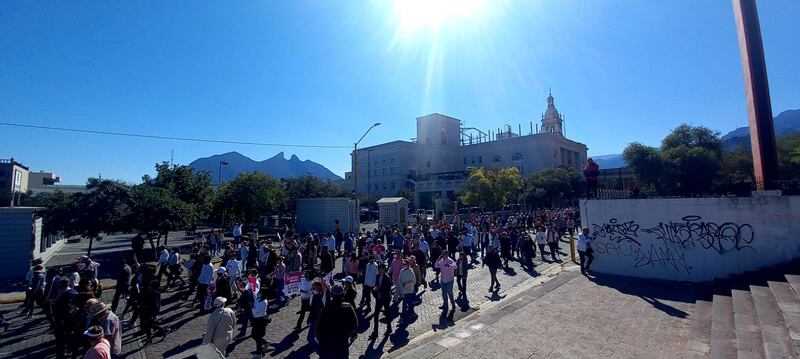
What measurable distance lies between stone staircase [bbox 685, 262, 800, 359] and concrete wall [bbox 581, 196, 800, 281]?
2.39 feet

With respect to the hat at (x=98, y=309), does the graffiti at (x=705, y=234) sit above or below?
above

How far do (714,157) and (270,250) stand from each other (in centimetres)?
3816

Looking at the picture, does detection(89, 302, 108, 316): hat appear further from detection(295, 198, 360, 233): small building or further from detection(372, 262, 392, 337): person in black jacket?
detection(295, 198, 360, 233): small building

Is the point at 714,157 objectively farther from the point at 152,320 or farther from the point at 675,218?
the point at 152,320

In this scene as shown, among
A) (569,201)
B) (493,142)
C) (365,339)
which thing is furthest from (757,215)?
(493,142)

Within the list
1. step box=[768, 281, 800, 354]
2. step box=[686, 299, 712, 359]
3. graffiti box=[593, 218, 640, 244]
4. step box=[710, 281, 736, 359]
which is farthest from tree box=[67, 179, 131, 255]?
step box=[768, 281, 800, 354]

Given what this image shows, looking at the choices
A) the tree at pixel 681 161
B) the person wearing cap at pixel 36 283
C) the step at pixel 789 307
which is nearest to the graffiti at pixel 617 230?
the step at pixel 789 307

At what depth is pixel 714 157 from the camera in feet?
105

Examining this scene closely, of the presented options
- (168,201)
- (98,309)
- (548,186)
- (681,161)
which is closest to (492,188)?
(681,161)

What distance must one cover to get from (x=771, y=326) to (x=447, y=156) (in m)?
84.4

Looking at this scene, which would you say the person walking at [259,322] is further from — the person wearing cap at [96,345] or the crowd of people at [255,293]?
the person wearing cap at [96,345]

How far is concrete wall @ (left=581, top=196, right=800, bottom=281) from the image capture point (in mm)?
10383

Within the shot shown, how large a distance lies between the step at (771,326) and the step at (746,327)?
0.14 m

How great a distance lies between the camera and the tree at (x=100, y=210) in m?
17.7
